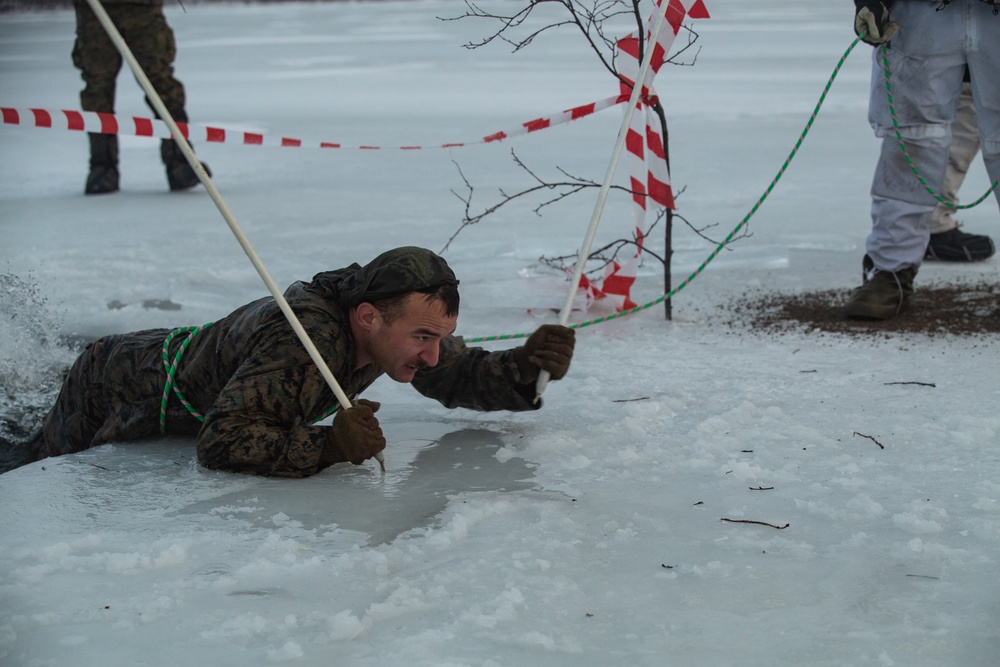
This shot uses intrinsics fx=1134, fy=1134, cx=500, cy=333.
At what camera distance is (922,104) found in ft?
14.1

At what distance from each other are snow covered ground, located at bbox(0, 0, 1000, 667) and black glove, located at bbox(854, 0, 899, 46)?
1.13 metres

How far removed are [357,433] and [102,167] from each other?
5.61 m

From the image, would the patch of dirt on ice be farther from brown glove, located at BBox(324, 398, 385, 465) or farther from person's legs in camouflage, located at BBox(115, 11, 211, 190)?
person's legs in camouflage, located at BBox(115, 11, 211, 190)

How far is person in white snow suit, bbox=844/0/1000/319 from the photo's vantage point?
4191 millimetres

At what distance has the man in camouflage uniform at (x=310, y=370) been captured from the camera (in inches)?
114

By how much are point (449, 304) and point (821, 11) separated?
24540 millimetres

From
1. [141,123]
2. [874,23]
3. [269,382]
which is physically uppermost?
[874,23]

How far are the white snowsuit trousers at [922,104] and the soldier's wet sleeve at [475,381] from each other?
200cm

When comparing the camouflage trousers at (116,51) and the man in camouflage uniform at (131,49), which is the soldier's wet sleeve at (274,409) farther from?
the camouflage trousers at (116,51)

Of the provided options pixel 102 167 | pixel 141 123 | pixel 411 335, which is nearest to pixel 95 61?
pixel 102 167

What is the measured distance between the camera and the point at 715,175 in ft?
25.8

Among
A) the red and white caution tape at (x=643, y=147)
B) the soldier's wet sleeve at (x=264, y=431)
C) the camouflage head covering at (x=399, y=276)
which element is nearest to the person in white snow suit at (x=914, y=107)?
the red and white caution tape at (x=643, y=147)

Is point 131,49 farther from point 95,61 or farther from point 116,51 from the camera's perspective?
point 95,61

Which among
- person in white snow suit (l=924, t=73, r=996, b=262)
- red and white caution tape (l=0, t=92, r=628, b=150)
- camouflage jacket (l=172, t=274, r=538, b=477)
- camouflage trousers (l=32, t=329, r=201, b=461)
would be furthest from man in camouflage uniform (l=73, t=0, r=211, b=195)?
person in white snow suit (l=924, t=73, r=996, b=262)
